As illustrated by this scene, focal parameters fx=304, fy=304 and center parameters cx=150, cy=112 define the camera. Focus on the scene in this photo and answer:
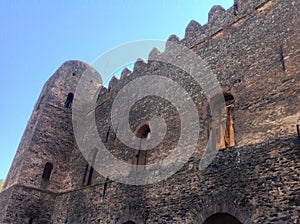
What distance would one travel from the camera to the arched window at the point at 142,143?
33.3ft

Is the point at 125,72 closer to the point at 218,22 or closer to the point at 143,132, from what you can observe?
the point at 143,132

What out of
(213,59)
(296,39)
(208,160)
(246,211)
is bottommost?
(246,211)

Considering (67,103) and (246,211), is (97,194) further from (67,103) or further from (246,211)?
(67,103)

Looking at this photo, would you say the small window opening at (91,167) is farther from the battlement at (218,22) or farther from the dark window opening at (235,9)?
the dark window opening at (235,9)

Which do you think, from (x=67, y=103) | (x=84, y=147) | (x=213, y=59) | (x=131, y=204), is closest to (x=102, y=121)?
(x=84, y=147)

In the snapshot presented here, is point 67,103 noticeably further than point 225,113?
Yes

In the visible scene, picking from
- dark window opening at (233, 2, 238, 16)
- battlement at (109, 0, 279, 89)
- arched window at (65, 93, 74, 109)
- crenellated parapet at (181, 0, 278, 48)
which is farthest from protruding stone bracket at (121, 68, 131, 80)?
dark window opening at (233, 2, 238, 16)

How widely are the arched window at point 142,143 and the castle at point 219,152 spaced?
0.12ft

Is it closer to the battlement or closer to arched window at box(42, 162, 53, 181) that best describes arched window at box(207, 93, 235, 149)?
the battlement

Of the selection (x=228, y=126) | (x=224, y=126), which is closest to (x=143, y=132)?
(x=224, y=126)

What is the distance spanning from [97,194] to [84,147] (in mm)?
3563

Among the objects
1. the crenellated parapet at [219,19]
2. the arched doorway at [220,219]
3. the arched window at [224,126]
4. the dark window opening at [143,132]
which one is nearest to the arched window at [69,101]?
the dark window opening at [143,132]

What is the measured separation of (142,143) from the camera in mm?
10477

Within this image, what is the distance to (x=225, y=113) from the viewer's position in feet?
27.1
